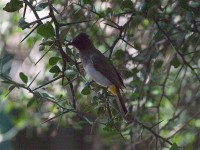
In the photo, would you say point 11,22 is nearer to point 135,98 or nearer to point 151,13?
point 135,98

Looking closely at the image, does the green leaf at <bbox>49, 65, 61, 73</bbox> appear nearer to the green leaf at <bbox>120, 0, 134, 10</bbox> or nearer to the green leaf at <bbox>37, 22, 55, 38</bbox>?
the green leaf at <bbox>37, 22, 55, 38</bbox>

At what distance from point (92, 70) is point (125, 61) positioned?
152 millimetres

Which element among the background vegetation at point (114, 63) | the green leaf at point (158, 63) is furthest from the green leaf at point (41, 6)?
the green leaf at point (158, 63)

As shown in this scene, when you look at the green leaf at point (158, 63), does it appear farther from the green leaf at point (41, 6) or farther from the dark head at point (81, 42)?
the green leaf at point (41, 6)

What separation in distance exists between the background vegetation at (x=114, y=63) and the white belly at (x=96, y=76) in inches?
1.4

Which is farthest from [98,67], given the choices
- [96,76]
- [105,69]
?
[96,76]

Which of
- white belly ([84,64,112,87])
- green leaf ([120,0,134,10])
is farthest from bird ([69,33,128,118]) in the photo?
green leaf ([120,0,134,10])

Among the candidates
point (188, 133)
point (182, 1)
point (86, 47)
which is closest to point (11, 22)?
point (86, 47)

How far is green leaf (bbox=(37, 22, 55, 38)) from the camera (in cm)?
159

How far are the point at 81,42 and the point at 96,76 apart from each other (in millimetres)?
147

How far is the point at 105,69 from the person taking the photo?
92.9 inches

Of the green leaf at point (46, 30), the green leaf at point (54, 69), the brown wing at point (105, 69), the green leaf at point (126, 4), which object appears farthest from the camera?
the brown wing at point (105, 69)

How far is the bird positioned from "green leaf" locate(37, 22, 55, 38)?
1.68 feet

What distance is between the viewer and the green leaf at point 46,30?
1.59m
